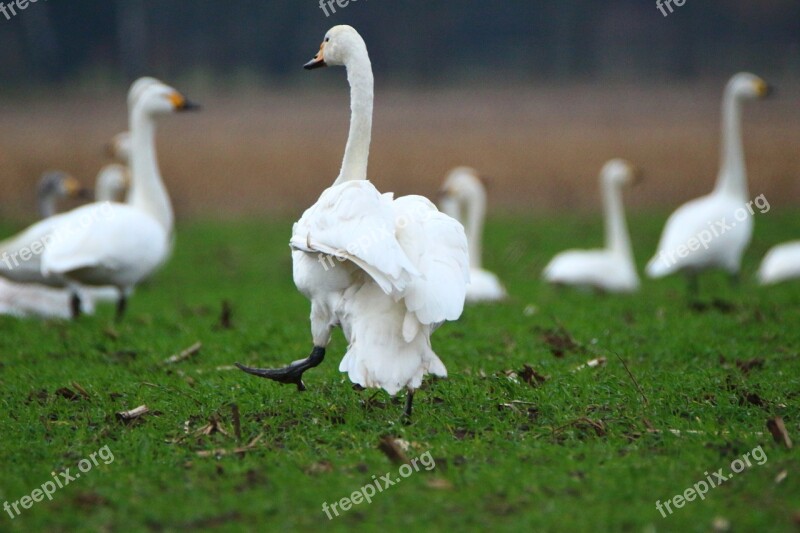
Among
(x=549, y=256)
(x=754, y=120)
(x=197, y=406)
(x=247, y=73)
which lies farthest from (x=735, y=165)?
(x=247, y=73)

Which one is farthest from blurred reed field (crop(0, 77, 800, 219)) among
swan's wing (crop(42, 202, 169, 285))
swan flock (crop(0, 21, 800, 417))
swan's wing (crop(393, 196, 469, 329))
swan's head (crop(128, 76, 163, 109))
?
swan's wing (crop(393, 196, 469, 329))

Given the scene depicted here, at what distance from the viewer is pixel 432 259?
5.06m

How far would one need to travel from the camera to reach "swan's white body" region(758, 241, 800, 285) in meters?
12.3

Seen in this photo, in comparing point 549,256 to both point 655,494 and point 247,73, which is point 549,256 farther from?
point 247,73

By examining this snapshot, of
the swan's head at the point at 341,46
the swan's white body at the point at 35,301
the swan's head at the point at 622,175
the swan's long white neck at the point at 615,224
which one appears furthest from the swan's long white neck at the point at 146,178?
the swan's head at the point at 622,175

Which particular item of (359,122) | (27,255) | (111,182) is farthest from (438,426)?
(111,182)

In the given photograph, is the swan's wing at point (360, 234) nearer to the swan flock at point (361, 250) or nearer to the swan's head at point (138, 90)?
the swan flock at point (361, 250)

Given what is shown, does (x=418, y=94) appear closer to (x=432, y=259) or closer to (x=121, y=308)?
(x=121, y=308)

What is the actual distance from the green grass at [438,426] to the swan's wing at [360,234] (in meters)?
0.83

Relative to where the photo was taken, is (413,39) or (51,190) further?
(413,39)

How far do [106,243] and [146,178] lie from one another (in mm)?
1797

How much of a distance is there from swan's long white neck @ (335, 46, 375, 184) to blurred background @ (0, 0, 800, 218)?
47.2 ft

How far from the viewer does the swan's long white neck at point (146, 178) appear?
10.3 metres

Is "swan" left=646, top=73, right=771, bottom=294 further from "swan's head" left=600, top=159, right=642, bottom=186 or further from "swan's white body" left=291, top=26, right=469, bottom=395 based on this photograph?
"swan's white body" left=291, top=26, right=469, bottom=395
